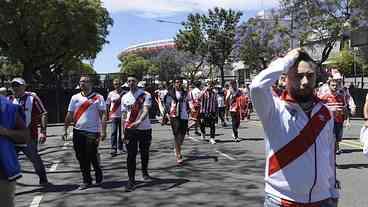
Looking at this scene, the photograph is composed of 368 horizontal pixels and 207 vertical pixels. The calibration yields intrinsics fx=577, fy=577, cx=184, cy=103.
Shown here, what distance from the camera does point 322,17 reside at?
3250 centimetres

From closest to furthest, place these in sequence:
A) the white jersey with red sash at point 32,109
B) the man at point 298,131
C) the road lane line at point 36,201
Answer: the man at point 298,131, the road lane line at point 36,201, the white jersey with red sash at point 32,109

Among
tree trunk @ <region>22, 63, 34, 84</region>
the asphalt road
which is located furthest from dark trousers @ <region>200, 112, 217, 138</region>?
tree trunk @ <region>22, 63, 34, 84</region>

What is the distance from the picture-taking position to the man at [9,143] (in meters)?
4.36

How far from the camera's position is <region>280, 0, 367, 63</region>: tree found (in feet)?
103

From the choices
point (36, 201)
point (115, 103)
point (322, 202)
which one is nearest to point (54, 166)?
point (115, 103)

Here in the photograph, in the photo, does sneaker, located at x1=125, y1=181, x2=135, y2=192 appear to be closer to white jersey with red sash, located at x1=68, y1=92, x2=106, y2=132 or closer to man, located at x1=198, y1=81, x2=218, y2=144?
white jersey with red sash, located at x1=68, y1=92, x2=106, y2=132

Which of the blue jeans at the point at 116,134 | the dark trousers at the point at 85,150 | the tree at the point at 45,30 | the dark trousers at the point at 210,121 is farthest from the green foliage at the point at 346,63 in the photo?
the dark trousers at the point at 85,150

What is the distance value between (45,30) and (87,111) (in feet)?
86.3

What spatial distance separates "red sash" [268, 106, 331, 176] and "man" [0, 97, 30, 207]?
2.08m

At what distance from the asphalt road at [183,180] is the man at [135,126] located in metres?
0.38

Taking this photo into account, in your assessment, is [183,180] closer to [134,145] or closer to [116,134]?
[134,145]

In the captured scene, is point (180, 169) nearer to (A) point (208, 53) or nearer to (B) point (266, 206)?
(B) point (266, 206)

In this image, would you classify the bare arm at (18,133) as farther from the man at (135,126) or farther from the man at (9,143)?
the man at (135,126)

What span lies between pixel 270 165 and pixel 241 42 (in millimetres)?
51974
